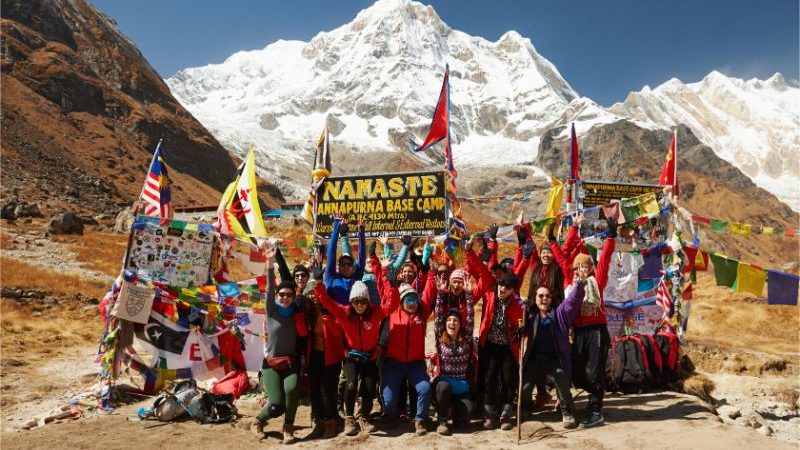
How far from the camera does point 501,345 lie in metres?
6.38

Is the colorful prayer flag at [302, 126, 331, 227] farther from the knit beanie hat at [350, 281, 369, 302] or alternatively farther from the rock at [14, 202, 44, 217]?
the rock at [14, 202, 44, 217]

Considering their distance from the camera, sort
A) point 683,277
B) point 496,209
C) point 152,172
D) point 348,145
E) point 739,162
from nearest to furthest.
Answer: point 683,277
point 152,172
point 496,209
point 348,145
point 739,162

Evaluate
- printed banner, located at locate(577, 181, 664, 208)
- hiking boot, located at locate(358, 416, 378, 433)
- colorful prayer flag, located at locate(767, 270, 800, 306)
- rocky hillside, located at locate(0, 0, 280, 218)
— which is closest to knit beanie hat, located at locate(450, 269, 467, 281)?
hiking boot, located at locate(358, 416, 378, 433)

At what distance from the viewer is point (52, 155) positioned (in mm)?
52844

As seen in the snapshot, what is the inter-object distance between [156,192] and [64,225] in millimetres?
23250

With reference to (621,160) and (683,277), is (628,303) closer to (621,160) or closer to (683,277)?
(683,277)

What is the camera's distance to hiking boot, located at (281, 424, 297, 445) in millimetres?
5980

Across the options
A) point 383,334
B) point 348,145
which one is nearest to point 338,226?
point 383,334

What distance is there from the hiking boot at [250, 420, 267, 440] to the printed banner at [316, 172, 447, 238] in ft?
15.5

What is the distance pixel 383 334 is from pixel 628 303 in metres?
5.17

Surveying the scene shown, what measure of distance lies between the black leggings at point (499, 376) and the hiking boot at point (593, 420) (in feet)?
2.80

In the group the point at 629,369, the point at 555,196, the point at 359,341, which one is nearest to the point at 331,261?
the point at 359,341

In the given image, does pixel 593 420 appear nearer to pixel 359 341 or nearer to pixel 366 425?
pixel 366 425

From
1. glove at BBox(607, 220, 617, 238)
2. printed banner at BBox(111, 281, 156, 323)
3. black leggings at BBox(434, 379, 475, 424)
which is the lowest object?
black leggings at BBox(434, 379, 475, 424)
